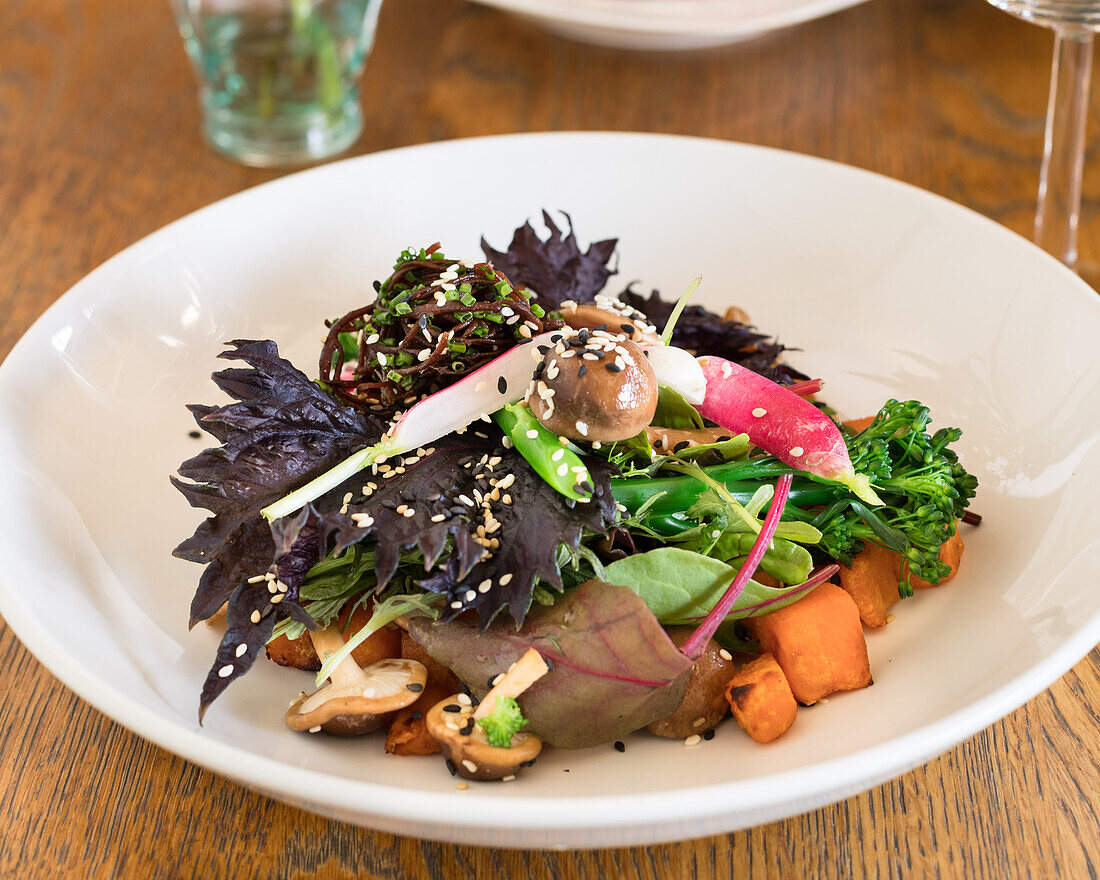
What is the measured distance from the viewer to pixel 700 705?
4.52 ft

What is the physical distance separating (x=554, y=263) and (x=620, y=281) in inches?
9.7

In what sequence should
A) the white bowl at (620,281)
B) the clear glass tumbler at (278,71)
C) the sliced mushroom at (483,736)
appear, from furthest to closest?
the clear glass tumbler at (278,71), the sliced mushroom at (483,736), the white bowl at (620,281)

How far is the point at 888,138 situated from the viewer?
3088mm

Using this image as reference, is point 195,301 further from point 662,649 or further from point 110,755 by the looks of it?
point 662,649

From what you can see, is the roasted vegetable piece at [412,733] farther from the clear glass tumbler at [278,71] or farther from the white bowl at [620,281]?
the clear glass tumbler at [278,71]

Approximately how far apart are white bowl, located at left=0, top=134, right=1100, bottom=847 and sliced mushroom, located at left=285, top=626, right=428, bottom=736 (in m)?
0.03

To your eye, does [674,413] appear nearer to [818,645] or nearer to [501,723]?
[818,645]

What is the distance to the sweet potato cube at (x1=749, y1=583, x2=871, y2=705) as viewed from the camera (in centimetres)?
142

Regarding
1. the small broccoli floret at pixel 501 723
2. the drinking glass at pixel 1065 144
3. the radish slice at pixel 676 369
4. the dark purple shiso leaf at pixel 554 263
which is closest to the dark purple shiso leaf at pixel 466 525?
the small broccoli floret at pixel 501 723

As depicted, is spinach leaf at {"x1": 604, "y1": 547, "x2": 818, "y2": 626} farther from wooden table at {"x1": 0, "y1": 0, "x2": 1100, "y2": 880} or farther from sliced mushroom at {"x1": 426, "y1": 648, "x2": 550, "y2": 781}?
wooden table at {"x1": 0, "y1": 0, "x2": 1100, "y2": 880}

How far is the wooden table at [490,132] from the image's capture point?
53.2 inches

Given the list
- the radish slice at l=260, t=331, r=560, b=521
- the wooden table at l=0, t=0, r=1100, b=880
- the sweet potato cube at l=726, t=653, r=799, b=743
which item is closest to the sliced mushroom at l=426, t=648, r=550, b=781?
the wooden table at l=0, t=0, r=1100, b=880

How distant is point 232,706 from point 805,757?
73 cm

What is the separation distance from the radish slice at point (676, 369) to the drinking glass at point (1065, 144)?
1.27 meters
